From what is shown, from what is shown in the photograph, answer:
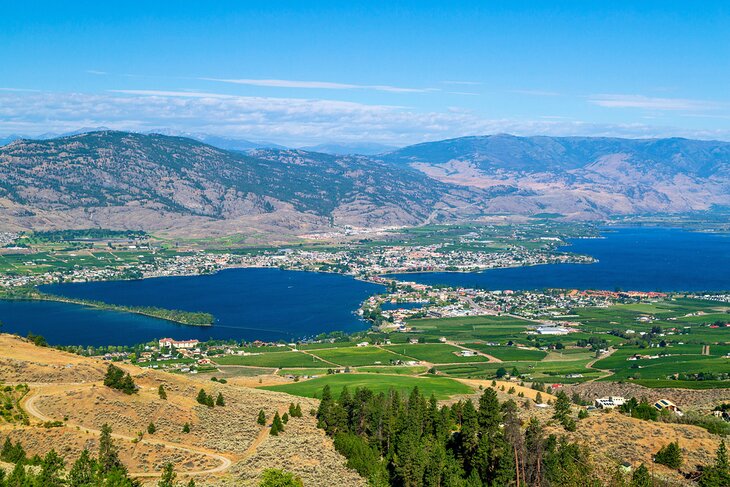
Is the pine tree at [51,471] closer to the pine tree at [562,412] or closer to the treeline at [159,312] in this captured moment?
the pine tree at [562,412]

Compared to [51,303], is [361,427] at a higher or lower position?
higher

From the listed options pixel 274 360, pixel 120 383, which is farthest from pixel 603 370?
pixel 120 383

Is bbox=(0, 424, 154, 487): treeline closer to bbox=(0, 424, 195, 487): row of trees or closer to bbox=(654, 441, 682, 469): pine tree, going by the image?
bbox=(0, 424, 195, 487): row of trees

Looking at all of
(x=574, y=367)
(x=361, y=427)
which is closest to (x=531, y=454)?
(x=361, y=427)

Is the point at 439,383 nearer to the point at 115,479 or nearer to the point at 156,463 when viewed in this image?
the point at 156,463

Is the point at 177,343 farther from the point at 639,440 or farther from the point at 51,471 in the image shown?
the point at 639,440

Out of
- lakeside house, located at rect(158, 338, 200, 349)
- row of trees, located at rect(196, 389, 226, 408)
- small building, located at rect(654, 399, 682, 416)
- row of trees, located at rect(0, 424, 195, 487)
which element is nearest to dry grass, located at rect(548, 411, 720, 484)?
→ small building, located at rect(654, 399, 682, 416)
